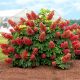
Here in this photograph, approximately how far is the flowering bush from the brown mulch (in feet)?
0.66

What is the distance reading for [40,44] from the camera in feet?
31.8

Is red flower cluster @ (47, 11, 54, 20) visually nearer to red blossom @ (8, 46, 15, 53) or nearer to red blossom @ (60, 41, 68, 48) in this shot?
red blossom @ (60, 41, 68, 48)

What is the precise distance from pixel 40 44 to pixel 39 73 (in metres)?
0.92

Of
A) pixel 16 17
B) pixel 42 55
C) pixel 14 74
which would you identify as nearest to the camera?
pixel 14 74

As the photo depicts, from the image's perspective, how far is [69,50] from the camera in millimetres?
9898

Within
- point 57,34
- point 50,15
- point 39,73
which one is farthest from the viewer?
point 50,15

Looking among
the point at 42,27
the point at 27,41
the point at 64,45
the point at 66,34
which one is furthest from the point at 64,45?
the point at 27,41

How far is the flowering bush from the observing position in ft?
31.6

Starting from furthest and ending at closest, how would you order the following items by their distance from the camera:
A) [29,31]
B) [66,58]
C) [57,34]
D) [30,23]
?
[30,23], [57,34], [29,31], [66,58]

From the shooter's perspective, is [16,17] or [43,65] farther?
[16,17]

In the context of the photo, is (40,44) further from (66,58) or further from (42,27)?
(66,58)

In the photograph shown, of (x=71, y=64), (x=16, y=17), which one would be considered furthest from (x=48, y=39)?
(x=16, y=17)

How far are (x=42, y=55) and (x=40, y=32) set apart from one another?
59 cm

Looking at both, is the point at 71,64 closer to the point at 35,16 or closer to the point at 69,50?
the point at 69,50
